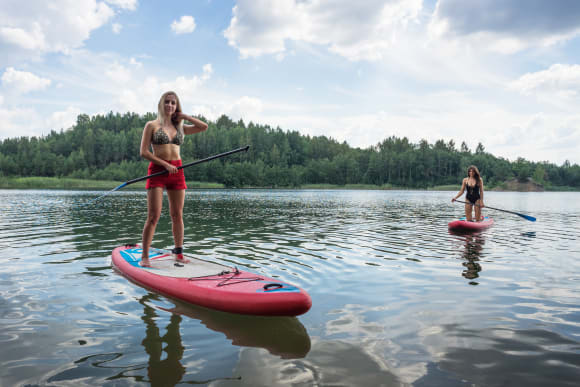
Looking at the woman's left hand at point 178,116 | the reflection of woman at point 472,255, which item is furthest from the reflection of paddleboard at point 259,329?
the reflection of woman at point 472,255

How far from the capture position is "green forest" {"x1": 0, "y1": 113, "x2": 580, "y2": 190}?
139562mm

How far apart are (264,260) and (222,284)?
11.4ft

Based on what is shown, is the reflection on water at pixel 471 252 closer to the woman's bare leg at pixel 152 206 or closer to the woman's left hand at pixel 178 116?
the woman's bare leg at pixel 152 206

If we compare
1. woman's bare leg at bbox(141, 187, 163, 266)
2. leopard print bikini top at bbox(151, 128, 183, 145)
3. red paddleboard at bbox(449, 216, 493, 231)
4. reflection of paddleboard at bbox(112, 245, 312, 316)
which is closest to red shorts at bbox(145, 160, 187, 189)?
woman's bare leg at bbox(141, 187, 163, 266)

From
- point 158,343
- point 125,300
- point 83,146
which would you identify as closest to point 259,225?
point 125,300

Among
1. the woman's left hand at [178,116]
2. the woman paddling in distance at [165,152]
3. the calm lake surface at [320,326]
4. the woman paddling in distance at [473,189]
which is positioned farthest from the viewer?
the woman paddling in distance at [473,189]

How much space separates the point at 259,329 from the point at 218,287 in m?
1.00

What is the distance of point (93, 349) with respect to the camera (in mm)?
4207

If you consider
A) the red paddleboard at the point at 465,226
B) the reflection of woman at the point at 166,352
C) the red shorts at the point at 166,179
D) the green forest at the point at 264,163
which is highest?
the green forest at the point at 264,163

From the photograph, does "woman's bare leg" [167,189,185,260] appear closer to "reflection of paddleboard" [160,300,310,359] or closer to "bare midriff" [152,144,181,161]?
"bare midriff" [152,144,181,161]

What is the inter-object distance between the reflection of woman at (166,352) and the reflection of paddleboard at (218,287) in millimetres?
578

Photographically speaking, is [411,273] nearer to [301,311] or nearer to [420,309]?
[420,309]

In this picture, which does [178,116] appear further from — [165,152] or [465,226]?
[465,226]

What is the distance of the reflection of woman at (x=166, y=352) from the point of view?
11.9 feet
